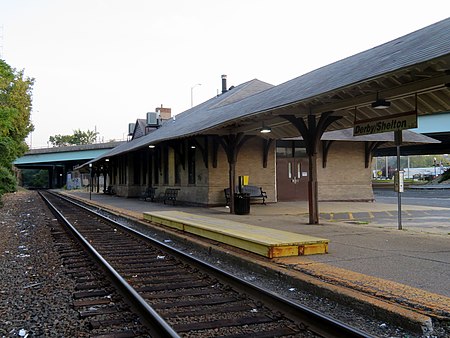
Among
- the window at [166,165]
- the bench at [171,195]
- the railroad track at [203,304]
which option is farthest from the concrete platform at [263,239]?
the window at [166,165]

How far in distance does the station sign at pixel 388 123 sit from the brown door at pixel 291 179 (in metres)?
10.9

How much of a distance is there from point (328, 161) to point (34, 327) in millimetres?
19663

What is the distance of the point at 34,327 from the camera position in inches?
187

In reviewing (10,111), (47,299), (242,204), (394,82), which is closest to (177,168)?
(242,204)

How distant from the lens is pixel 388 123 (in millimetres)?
10492

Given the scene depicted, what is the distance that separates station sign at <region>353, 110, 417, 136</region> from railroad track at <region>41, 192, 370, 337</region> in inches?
226

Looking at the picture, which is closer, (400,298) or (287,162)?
(400,298)

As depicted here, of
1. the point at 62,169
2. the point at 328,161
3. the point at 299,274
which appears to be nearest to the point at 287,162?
the point at 328,161

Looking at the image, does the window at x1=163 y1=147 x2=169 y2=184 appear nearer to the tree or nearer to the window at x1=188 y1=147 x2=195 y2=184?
the window at x1=188 y1=147 x2=195 y2=184

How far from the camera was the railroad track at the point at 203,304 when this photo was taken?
4477mm

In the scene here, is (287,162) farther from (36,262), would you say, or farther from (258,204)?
(36,262)

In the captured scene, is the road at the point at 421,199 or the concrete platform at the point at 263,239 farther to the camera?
the road at the point at 421,199

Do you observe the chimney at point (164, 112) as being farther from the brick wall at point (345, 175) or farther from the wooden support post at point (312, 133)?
the wooden support post at point (312, 133)

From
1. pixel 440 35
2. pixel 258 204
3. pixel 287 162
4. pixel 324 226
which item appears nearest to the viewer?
pixel 440 35
